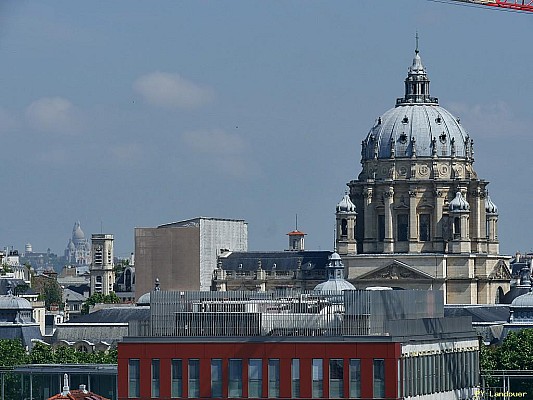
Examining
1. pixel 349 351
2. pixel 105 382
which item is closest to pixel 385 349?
pixel 349 351

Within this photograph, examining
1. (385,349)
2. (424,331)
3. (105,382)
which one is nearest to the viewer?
(385,349)

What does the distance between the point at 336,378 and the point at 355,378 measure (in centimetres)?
106

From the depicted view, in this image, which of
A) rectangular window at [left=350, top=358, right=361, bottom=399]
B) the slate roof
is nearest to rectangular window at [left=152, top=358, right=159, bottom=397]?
the slate roof

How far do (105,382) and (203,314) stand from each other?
104 ft

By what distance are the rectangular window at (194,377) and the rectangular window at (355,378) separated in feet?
27.1

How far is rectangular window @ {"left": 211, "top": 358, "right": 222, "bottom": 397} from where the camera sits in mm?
151488

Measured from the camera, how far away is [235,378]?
497 feet

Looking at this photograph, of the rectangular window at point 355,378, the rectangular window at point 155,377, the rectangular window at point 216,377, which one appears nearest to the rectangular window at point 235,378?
the rectangular window at point 216,377

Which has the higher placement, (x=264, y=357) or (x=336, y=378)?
(x=264, y=357)

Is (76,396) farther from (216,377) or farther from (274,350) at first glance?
(274,350)

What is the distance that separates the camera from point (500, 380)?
639 ft

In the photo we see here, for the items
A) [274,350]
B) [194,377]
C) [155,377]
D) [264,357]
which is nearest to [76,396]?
[155,377]

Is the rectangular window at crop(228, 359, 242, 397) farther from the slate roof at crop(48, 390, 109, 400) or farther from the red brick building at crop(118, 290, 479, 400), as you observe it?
the slate roof at crop(48, 390, 109, 400)

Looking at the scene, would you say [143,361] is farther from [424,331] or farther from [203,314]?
[424,331]
